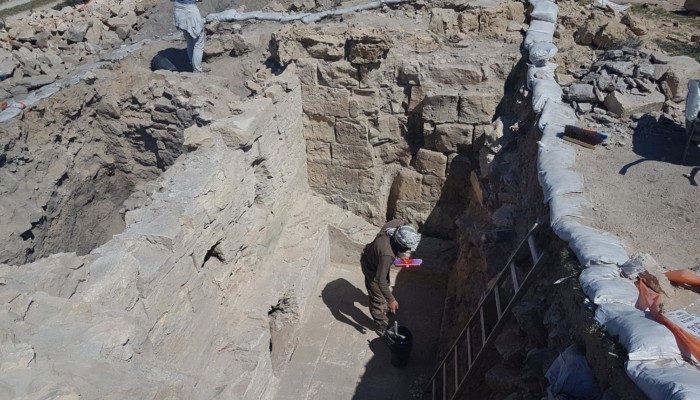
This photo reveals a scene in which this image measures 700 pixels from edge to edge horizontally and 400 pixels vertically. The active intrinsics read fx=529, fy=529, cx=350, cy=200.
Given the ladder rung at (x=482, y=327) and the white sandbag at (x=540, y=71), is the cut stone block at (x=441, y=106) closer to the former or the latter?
the white sandbag at (x=540, y=71)

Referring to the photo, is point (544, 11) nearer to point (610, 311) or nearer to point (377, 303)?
point (377, 303)

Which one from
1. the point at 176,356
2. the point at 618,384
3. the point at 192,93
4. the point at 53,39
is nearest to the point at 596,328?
the point at 618,384

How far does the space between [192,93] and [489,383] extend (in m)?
5.32

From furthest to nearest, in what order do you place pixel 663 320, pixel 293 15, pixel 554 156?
pixel 293 15 < pixel 554 156 < pixel 663 320

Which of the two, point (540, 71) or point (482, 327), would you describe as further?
point (540, 71)

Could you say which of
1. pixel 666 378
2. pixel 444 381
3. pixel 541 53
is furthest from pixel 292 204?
pixel 666 378

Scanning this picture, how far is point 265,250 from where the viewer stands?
253 inches

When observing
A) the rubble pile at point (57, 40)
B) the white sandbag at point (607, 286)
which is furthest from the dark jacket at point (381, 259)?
the rubble pile at point (57, 40)

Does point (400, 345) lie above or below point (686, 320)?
below

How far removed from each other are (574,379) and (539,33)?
17.0ft

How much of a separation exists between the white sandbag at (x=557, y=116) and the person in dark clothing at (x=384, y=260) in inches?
71.1

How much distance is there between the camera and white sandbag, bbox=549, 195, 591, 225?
427 cm

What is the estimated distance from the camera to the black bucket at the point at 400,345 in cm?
613

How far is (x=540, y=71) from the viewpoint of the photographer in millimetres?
6348
